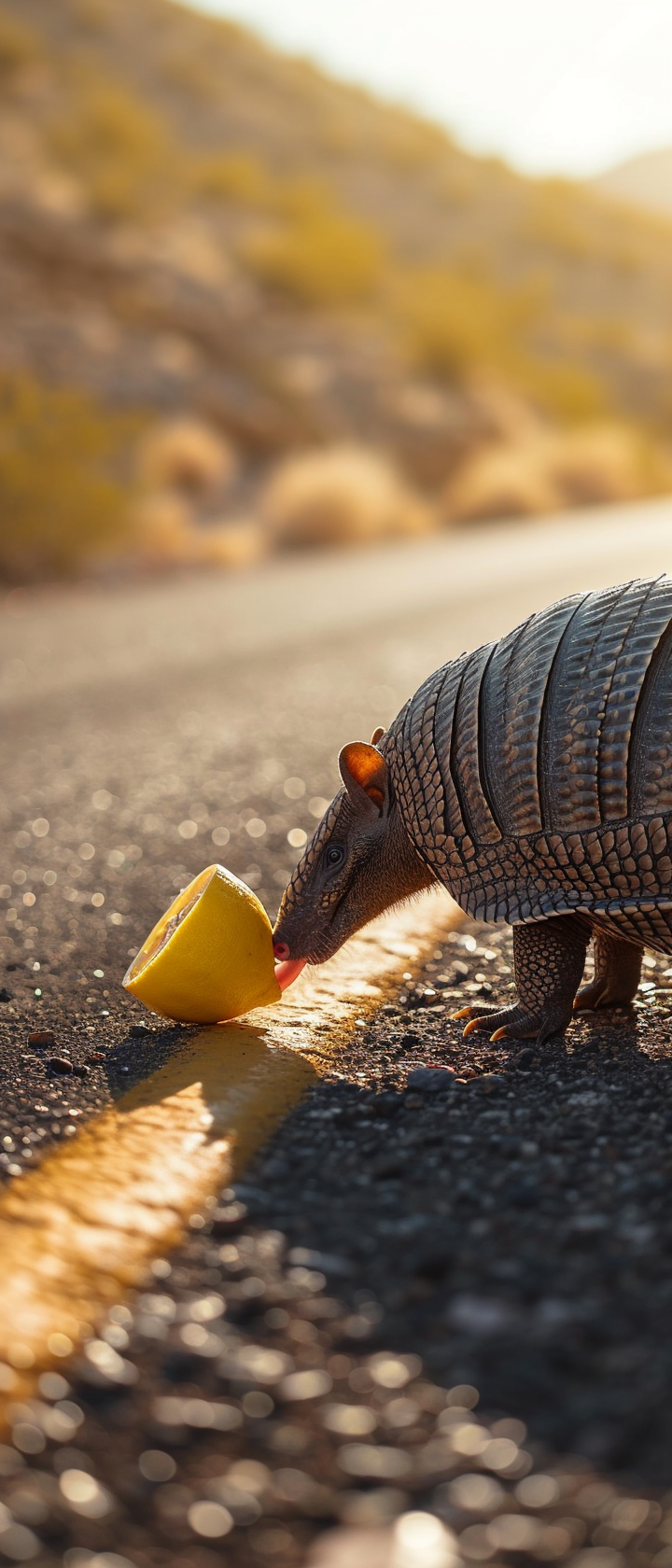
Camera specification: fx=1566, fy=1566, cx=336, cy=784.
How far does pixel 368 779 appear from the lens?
3.37 metres

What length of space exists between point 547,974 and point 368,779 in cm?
60

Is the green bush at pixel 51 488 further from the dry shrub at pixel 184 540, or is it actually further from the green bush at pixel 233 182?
the green bush at pixel 233 182

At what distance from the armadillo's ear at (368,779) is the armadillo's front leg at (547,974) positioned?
1.50 ft

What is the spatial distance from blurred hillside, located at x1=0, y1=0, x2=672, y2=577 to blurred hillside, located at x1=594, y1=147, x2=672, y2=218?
230 ft

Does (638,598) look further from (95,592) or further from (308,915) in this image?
(95,592)

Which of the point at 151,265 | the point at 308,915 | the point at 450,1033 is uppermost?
the point at 151,265

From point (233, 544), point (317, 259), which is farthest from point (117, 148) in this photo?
point (233, 544)

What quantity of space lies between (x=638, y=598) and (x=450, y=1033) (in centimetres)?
93

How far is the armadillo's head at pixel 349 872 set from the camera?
11.1 ft

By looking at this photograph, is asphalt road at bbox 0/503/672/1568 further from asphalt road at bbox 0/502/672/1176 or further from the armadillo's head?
the armadillo's head

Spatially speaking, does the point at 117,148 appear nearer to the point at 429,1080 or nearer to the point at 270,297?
the point at 270,297

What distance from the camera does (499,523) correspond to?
2464cm

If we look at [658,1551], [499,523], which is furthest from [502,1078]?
[499,523]

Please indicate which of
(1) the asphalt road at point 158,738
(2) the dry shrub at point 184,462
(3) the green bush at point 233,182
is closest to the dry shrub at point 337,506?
(2) the dry shrub at point 184,462
